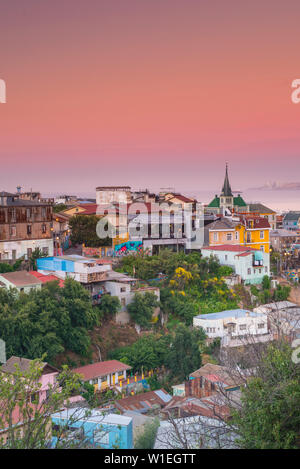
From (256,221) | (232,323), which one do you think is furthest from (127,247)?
(232,323)

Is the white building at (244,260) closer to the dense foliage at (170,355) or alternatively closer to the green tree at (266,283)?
the green tree at (266,283)

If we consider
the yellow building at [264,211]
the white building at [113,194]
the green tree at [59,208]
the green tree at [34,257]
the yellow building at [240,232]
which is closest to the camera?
the green tree at [34,257]

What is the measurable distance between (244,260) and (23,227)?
21.8 ft

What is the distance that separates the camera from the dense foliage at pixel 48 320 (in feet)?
34.7

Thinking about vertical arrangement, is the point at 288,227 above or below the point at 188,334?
above

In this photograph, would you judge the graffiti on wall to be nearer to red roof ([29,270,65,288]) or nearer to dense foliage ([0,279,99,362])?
red roof ([29,270,65,288])

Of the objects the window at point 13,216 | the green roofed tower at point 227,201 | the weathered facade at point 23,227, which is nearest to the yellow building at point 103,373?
the weathered facade at point 23,227

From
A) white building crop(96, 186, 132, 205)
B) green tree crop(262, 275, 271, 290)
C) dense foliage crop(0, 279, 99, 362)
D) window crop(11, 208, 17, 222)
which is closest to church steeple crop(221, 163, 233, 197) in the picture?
white building crop(96, 186, 132, 205)

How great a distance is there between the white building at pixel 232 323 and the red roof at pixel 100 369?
2.77 metres

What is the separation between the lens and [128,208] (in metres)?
19.7
